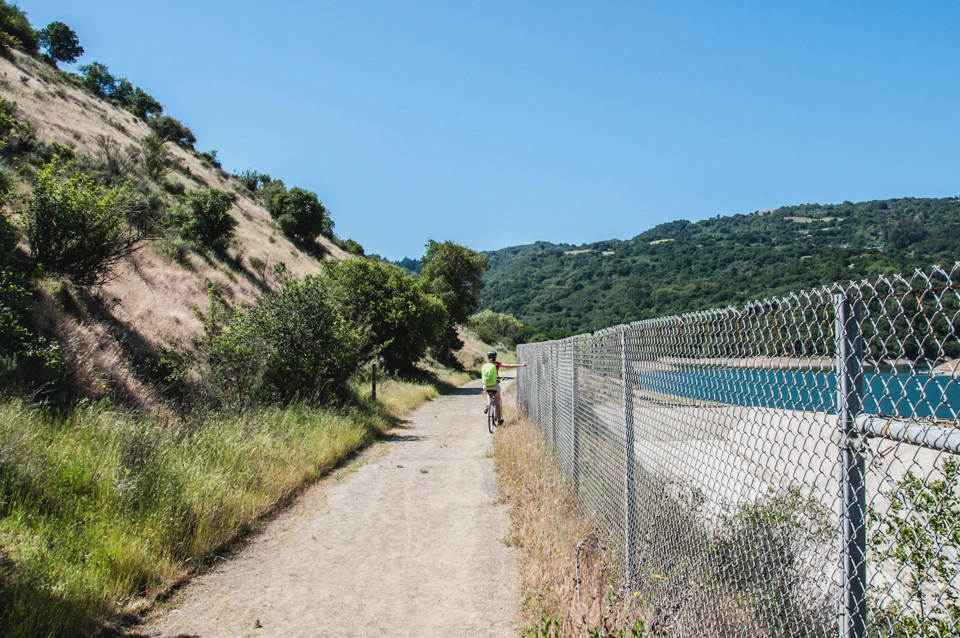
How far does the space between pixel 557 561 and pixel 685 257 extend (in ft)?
414

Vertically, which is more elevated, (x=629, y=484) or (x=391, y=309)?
(x=391, y=309)

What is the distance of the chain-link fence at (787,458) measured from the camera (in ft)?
5.43

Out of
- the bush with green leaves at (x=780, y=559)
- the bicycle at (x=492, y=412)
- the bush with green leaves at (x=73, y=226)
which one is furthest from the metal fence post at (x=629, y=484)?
the bush with green leaves at (x=73, y=226)

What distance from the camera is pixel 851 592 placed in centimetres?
185

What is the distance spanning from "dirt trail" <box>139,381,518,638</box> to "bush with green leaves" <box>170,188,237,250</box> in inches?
978

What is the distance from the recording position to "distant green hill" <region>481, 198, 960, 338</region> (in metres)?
55.8

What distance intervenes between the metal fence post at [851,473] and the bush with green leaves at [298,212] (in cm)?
5205

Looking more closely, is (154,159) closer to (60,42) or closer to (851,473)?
(60,42)

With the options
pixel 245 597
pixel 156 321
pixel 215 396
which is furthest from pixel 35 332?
pixel 245 597

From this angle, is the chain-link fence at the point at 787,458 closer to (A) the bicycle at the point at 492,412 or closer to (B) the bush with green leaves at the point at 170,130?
(A) the bicycle at the point at 492,412

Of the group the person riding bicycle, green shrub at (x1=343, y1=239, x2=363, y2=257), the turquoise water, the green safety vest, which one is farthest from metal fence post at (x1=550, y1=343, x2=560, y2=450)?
green shrub at (x1=343, y1=239, x2=363, y2=257)

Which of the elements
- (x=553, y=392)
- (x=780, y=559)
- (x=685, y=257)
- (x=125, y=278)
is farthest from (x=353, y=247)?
(x=685, y=257)

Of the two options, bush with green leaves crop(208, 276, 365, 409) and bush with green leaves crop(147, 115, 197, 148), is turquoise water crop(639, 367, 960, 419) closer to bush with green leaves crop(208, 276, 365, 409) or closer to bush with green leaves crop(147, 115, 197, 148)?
bush with green leaves crop(208, 276, 365, 409)

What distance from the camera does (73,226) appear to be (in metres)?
12.1
